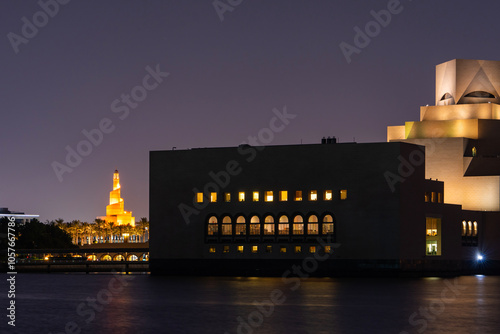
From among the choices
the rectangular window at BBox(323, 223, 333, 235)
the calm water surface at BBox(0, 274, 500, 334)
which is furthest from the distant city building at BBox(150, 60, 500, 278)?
the calm water surface at BBox(0, 274, 500, 334)

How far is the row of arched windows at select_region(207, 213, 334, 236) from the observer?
107 meters

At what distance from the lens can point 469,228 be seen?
381ft

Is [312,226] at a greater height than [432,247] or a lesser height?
greater

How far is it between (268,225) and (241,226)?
3076 millimetres

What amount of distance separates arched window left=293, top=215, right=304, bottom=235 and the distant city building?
0.12 m

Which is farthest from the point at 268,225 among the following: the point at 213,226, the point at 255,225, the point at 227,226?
the point at 213,226

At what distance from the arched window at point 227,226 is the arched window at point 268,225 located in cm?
398

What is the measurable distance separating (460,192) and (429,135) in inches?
343

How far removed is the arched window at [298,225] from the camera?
353 ft

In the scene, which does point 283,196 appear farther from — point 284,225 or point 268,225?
point 268,225

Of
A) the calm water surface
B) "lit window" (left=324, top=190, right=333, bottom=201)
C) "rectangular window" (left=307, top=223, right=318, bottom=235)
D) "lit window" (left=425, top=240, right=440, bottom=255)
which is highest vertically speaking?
"lit window" (left=324, top=190, right=333, bottom=201)

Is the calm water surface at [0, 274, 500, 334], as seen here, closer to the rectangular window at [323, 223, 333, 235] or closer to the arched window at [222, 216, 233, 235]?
the rectangular window at [323, 223, 333, 235]

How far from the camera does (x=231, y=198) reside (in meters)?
111

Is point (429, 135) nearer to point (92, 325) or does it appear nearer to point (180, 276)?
point (180, 276)
